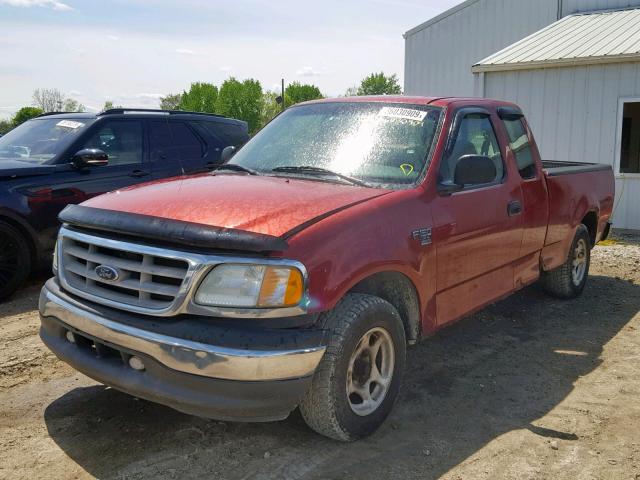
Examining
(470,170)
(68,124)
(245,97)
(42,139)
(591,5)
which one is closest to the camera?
(470,170)

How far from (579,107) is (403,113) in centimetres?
837

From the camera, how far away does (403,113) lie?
4188mm

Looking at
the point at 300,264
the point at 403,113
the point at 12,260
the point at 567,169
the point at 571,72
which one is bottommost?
the point at 12,260

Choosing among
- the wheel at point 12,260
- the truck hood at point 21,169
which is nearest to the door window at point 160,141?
the truck hood at point 21,169

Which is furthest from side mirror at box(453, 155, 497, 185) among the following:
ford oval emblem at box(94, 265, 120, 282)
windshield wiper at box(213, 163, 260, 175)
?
ford oval emblem at box(94, 265, 120, 282)

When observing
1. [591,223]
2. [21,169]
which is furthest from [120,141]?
[591,223]

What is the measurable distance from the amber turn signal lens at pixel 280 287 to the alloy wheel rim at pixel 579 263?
14.1ft

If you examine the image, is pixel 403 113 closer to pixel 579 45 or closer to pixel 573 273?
pixel 573 273

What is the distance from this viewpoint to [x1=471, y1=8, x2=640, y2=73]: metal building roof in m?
10.7

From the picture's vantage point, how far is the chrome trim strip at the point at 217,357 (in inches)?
106

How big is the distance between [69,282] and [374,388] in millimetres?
1772

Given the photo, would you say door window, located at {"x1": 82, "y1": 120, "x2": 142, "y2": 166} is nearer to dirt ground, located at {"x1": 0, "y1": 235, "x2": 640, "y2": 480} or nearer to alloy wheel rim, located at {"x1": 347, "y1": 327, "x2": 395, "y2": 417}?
dirt ground, located at {"x1": 0, "y1": 235, "x2": 640, "y2": 480}

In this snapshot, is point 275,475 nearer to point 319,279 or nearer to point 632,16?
point 319,279

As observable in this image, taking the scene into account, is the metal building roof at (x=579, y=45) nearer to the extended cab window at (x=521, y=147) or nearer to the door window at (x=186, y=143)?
the extended cab window at (x=521, y=147)
